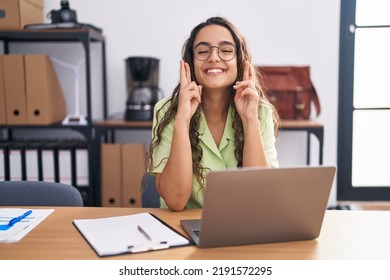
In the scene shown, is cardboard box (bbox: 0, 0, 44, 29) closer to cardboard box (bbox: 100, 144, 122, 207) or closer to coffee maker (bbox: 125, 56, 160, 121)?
coffee maker (bbox: 125, 56, 160, 121)

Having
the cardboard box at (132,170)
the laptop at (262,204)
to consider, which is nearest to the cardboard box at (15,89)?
the cardboard box at (132,170)

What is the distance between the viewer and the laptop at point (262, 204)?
0.92 m

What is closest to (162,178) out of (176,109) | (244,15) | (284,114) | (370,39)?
(176,109)

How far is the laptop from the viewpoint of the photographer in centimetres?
92

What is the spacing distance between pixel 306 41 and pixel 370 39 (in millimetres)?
490

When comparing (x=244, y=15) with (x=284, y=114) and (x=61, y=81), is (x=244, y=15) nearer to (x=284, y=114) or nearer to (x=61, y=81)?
(x=284, y=114)

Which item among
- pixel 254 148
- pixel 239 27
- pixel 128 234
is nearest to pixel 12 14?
pixel 239 27

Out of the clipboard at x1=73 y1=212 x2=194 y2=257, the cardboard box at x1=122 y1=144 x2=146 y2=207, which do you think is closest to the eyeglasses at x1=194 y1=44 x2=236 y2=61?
the clipboard at x1=73 y1=212 x2=194 y2=257

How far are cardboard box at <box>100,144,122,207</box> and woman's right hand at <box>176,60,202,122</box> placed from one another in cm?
124

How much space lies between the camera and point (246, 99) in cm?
153

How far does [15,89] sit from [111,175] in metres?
0.74

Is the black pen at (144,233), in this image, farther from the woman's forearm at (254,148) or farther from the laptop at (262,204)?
the woman's forearm at (254,148)

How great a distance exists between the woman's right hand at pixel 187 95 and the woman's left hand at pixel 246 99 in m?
Result: 0.13

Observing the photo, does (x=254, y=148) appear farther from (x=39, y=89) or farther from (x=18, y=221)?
(x=39, y=89)
